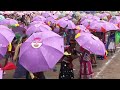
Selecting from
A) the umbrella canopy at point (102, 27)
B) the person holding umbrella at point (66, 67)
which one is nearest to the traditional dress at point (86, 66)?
the person holding umbrella at point (66, 67)

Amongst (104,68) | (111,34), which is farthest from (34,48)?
(111,34)

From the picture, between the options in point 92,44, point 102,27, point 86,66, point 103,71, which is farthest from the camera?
point 102,27

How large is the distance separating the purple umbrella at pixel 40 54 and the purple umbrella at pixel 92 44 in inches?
51.7

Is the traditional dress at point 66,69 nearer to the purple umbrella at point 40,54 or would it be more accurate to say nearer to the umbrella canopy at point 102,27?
the purple umbrella at point 40,54

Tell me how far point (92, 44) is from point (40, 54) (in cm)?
195

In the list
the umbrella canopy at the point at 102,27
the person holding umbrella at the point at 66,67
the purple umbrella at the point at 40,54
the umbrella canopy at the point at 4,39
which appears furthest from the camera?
the umbrella canopy at the point at 102,27

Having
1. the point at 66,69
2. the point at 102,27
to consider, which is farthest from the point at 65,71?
the point at 102,27

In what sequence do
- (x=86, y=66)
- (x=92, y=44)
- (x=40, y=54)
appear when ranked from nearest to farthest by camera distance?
(x=40, y=54), (x=92, y=44), (x=86, y=66)

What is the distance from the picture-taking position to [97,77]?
923 centimetres

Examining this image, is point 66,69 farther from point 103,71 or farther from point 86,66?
point 103,71

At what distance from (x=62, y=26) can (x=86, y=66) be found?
4.62 metres

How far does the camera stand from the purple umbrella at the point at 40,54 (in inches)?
223

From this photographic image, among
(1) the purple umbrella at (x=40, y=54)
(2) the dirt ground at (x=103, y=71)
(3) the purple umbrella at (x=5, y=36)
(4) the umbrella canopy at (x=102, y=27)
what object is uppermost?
(4) the umbrella canopy at (x=102, y=27)

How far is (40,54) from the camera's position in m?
5.70
